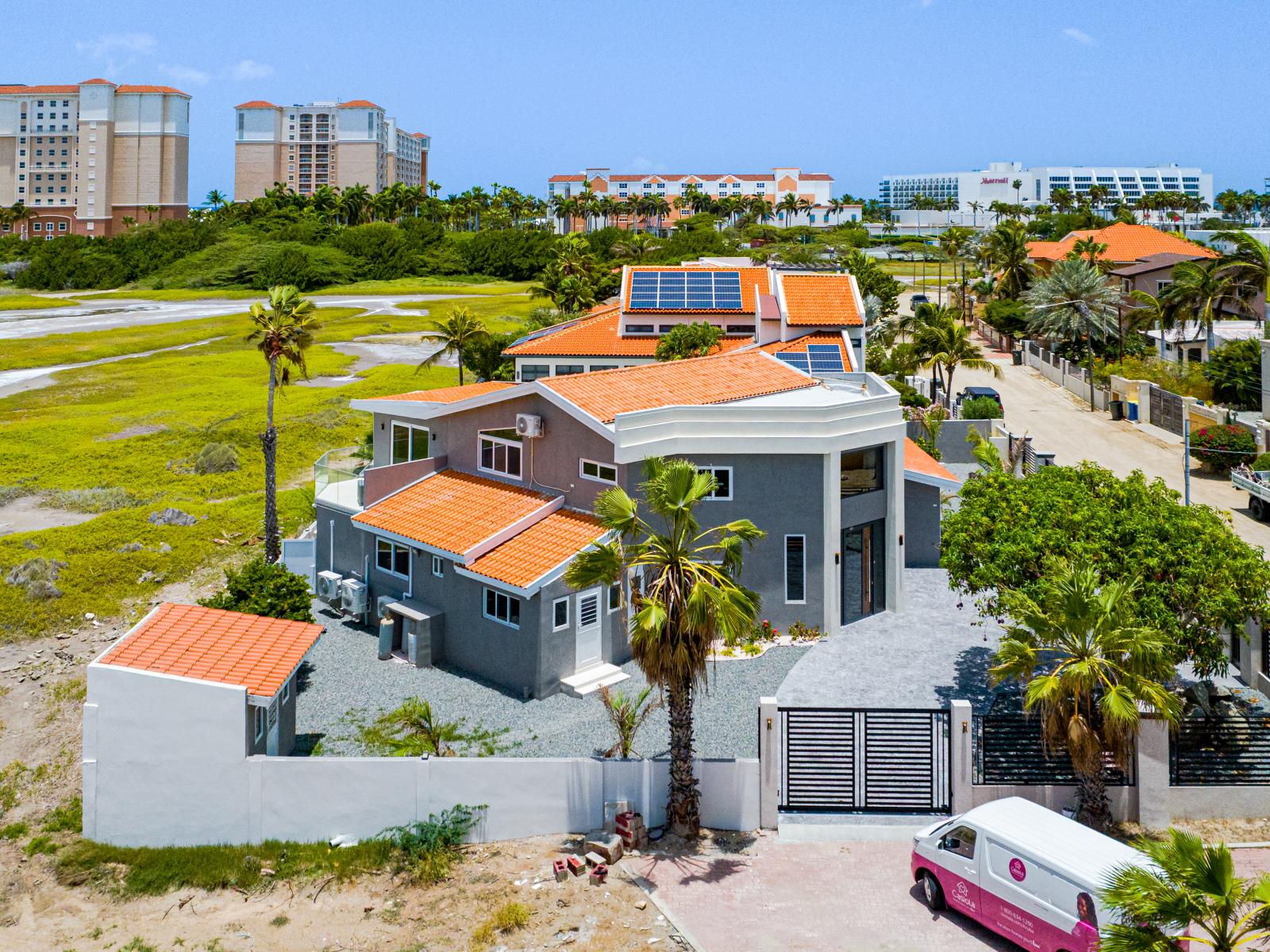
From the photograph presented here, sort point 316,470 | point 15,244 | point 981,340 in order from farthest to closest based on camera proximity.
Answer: point 15,244 < point 981,340 < point 316,470

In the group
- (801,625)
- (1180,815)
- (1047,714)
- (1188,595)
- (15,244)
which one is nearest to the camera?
(1047,714)

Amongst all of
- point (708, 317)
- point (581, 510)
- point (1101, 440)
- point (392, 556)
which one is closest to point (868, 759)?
point (581, 510)

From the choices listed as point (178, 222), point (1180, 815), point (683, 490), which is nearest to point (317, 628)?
point (683, 490)

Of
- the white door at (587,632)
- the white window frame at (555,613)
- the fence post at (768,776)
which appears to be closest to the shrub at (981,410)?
the white door at (587,632)

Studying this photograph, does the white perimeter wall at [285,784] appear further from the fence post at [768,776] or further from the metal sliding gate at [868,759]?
the metal sliding gate at [868,759]

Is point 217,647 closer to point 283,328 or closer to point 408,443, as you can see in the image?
point 408,443

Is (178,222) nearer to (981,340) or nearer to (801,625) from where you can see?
(981,340)
